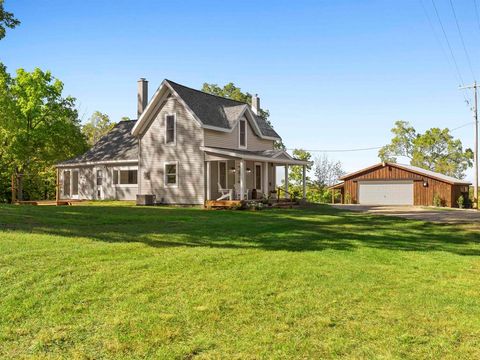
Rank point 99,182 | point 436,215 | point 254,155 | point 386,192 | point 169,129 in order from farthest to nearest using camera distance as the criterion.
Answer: point 386,192 < point 99,182 < point 169,129 < point 254,155 < point 436,215

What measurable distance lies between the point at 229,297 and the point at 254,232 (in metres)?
7.14

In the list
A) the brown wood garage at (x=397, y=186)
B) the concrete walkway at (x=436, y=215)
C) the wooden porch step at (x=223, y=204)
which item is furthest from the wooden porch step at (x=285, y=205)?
the brown wood garage at (x=397, y=186)

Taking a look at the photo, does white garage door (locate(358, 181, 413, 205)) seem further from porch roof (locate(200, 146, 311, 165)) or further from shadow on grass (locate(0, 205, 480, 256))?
→ shadow on grass (locate(0, 205, 480, 256))

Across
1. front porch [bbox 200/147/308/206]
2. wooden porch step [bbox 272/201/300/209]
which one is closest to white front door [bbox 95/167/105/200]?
front porch [bbox 200/147/308/206]

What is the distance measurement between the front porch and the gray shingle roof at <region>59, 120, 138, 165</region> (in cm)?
705

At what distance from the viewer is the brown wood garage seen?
39969 mm

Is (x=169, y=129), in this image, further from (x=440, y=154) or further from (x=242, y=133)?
(x=440, y=154)

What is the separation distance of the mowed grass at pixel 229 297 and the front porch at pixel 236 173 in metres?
13.2

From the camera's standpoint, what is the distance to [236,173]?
2822 centimetres

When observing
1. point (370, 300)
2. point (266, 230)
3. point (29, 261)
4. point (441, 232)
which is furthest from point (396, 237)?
point (29, 261)

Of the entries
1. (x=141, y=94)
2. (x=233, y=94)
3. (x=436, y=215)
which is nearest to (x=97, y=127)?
(x=233, y=94)

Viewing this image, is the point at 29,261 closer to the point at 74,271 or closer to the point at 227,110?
the point at 74,271

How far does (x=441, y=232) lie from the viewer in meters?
16.0

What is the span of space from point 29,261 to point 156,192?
20586mm
